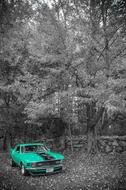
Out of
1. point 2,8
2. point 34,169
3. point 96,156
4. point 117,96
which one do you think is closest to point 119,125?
point 96,156

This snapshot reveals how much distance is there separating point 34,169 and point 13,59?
1018 cm

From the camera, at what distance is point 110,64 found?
423 inches

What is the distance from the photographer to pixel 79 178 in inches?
320

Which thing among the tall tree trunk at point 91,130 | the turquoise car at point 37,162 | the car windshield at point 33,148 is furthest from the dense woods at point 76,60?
the turquoise car at point 37,162

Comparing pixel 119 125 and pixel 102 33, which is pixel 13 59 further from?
pixel 119 125

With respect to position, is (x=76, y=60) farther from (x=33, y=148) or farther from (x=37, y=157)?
(x=37, y=157)

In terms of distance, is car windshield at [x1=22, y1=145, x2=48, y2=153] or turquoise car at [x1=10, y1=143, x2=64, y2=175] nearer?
turquoise car at [x1=10, y1=143, x2=64, y2=175]

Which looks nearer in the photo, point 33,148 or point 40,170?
point 40,170

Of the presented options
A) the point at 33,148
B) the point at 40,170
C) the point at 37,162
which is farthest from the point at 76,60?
the point at 40,170

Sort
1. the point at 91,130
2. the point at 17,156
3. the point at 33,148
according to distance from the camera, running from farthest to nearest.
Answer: the point at 91,130, the point at 33,148, the point at 17,156

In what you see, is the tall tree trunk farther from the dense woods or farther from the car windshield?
the car windshield

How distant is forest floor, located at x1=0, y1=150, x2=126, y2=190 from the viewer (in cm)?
693

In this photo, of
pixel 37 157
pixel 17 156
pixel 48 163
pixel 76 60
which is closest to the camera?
pixel 48 163

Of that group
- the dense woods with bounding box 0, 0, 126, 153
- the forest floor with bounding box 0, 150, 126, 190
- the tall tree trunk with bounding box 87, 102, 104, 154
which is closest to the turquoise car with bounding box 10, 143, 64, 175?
the forest floor with bounding box 0, 150, 126, 190
